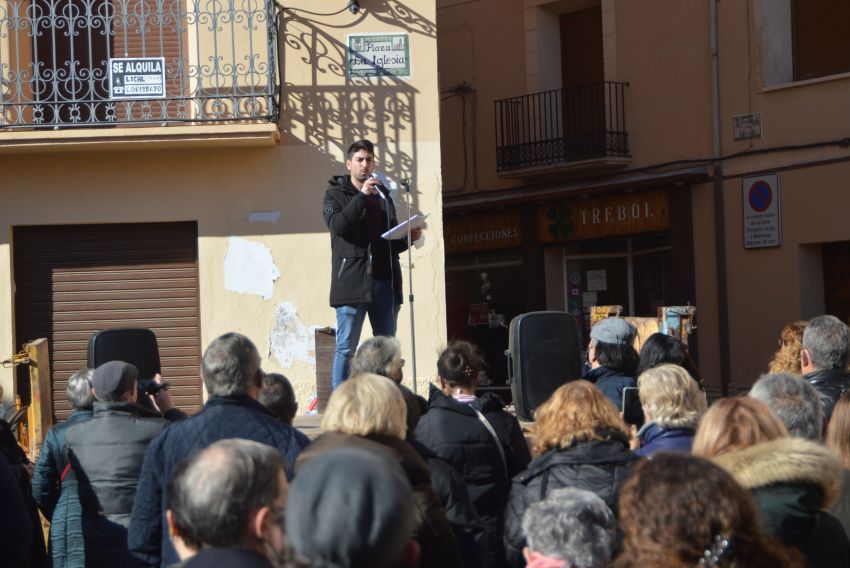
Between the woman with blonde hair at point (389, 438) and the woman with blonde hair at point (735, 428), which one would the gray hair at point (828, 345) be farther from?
the woman with blonde hair at point (389, 438)

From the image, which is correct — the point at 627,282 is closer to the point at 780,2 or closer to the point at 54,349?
the point at 780,2

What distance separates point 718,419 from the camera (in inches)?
145

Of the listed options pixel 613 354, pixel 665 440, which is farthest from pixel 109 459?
pixel 613 354

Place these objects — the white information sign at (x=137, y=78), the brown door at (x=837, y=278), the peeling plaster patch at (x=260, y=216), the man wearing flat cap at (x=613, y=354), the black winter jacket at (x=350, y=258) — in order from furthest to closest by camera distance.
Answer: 1. the brown door at (x=837, y=278)
2. the peeling plaster patch at (x=260, y=216)
3. the white information sign at (x=137, y=78)
4. the black winter jacket at (x=350, y=258)
5. the man wearing flat cap at (x=613, y=354)

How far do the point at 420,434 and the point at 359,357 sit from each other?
62 cm

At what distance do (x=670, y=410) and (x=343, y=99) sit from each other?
6785 millimetres

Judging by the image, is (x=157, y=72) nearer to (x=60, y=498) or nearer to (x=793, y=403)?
Answer: (x=60, y=498)

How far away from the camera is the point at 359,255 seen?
8.24m

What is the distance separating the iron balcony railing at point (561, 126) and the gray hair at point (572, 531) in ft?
49.4

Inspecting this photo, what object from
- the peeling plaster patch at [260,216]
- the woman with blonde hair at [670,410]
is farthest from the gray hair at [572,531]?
the peeling plaster patch at [260,216]

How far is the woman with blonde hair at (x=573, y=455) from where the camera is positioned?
4.23 m

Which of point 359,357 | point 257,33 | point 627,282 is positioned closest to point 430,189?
point 257,33

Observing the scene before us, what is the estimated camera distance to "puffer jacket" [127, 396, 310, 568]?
423 centimetres

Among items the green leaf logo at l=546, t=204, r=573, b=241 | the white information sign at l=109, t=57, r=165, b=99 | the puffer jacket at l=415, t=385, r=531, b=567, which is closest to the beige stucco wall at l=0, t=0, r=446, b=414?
the white information sign at l=109, t=57, r=165, b=99
